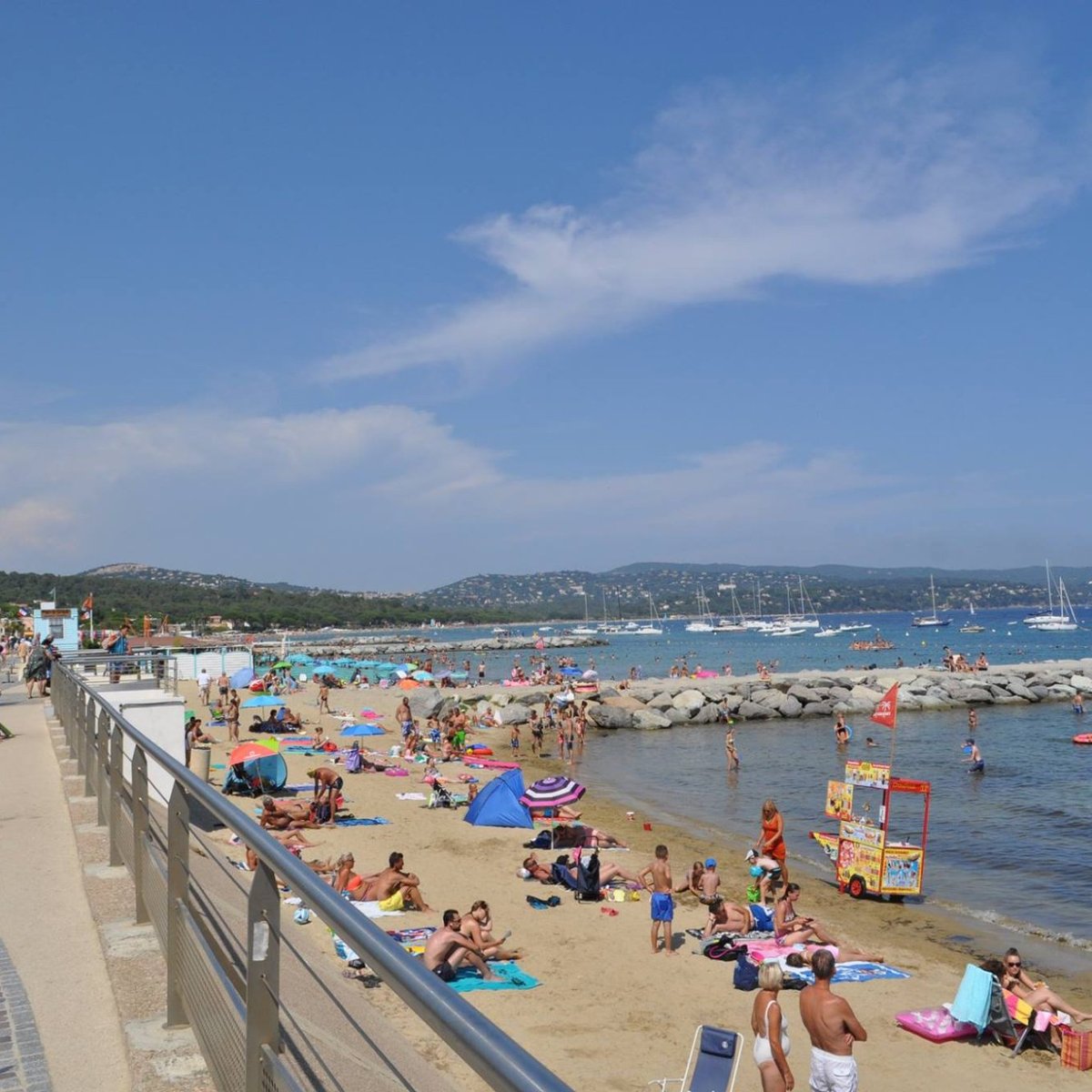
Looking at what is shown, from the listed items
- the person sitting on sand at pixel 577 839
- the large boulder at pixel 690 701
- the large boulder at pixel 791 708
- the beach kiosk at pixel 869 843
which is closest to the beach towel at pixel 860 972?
the beach kiosk at pixel 869 843

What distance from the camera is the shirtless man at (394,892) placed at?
12.6 metres

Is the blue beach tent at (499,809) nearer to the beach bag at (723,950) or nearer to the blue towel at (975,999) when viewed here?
the beach bag at (723,950)

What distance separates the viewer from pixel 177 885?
3771 mm

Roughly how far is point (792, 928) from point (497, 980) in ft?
12.9

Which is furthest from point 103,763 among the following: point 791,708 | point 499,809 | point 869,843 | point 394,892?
point 791,708

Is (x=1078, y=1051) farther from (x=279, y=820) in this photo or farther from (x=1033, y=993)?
(x=279, y=820)

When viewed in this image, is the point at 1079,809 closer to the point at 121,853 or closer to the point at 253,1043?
the point at 121,853

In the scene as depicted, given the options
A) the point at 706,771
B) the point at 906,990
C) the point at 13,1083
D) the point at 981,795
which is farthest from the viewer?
the point at 706,771

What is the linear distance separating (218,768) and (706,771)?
13.5 meters

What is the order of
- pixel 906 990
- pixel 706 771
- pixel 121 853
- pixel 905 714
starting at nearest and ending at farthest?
pixel 121 853 < pixel 906 990 < pixel 706 771 < pixel 905 714

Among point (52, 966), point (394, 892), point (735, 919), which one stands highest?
point (52, 966)

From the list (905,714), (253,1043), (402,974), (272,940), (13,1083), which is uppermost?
(402,974)

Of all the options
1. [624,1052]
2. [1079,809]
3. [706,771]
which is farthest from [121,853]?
[706,771]

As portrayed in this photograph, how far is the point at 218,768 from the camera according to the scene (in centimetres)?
2289
